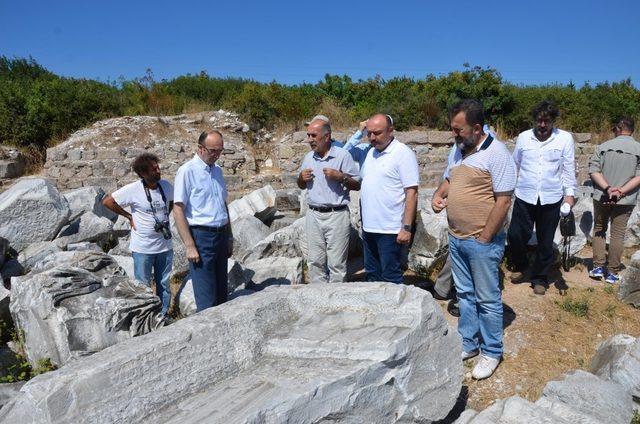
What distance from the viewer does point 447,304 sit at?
4.49m

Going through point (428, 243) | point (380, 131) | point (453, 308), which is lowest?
point (453, 308)

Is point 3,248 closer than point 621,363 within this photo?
No

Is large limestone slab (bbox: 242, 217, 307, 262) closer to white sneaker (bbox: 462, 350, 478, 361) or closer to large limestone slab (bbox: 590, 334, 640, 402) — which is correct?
white sneaker (bbox: 462, 350, 478, 361)

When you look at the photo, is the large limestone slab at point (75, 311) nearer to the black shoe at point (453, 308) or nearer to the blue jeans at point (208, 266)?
the blue jeans at point (208, 266)

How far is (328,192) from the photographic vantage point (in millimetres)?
4074

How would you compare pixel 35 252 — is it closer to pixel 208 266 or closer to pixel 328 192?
pixel 208 266

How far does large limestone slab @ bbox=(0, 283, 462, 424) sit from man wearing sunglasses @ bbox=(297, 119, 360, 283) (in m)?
0.90

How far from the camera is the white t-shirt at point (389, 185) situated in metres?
3.68

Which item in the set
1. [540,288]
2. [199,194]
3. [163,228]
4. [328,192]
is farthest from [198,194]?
[540,288]

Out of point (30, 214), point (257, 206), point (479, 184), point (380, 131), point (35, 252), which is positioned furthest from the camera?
point (257, 206)

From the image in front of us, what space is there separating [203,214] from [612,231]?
13.4 feet

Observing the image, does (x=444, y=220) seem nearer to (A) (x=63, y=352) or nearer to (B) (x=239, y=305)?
(B) (x=239, y=305)

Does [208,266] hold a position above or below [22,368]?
above

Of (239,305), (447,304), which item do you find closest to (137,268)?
(239,305)
